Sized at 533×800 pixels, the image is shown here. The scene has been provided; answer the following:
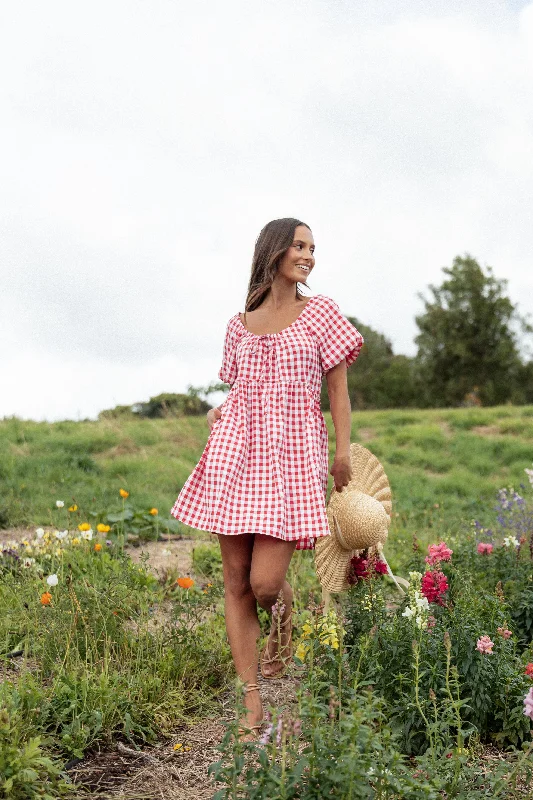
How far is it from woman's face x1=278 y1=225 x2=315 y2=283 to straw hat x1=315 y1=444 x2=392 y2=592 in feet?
3.60

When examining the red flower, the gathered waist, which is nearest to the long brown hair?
the gathered waist

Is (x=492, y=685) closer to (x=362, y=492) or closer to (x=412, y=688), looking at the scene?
(x=412, y=688)

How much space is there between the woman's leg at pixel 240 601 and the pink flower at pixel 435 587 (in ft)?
2.88

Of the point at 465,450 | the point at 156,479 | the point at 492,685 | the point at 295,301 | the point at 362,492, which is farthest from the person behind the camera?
the point at 465,450

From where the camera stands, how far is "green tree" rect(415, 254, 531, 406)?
31.0m

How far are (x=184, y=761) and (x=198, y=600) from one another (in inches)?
48.4

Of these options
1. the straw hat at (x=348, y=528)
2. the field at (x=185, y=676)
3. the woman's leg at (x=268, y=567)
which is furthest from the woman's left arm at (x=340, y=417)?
the field at (x=185, y=676)

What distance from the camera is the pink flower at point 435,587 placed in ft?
13.4

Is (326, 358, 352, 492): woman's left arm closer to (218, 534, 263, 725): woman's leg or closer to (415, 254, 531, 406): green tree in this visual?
(218, 534, 263, 725): woman's leg

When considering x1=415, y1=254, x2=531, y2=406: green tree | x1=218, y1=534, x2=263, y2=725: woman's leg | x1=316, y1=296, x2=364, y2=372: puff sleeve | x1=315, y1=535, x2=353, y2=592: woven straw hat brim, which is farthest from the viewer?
x1=415, y1=254, x2=531, y2=406: green tree

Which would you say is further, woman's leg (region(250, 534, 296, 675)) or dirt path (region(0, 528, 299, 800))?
woman's leg (region(250, 534, 296, 675))

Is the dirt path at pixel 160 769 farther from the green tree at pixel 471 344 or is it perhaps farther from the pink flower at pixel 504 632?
the green tree at pixel 471 344

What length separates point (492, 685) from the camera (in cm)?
370

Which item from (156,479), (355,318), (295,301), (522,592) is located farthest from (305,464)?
(355,318)
